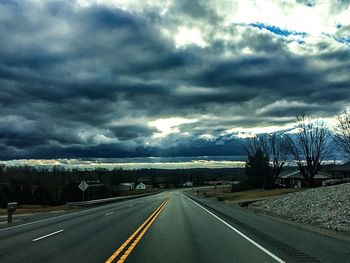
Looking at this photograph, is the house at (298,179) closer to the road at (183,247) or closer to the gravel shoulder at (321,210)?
the gravel shoulder at (321,210)

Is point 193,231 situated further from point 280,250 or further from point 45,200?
point 45,200

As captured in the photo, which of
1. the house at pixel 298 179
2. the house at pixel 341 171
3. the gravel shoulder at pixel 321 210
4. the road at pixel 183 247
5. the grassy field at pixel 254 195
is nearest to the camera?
the road at pixel 183 247

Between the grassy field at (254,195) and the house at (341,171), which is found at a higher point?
the house at (341,171)

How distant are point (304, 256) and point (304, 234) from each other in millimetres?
5839

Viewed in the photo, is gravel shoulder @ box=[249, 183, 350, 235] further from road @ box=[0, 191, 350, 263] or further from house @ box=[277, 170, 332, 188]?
house @ box=[277, 170, 332, 188]

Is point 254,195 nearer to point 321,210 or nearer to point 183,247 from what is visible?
point 321,210

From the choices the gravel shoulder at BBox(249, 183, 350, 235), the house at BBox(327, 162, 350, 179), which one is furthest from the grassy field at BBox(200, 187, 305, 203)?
the house at BBox(327, 162, 350, 179)

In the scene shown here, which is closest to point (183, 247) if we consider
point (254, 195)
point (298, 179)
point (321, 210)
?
point (321, 210)

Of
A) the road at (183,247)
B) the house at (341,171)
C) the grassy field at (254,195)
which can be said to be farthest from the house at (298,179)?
the road at (183,247)

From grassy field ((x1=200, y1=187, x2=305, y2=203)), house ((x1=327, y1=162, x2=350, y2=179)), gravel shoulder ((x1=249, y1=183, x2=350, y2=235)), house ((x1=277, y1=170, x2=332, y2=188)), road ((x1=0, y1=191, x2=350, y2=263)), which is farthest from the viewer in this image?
house ((x1=327, y1=162, x2=350, y2=179))

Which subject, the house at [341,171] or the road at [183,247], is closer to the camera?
the road at [183,247]

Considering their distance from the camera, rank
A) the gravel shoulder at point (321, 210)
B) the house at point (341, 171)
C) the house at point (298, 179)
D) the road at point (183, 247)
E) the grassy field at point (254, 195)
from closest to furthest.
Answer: the road at point (183, 247)
the gravel shoulder at point (321, 210)
the grassy field at point (254, 195)
the house at point (298, 179)
the house at point (341, 171)

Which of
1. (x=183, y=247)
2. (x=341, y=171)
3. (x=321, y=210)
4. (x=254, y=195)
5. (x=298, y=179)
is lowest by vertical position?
(x=254, y=195)

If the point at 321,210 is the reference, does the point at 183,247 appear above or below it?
above
